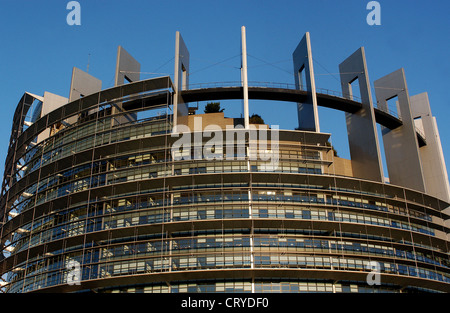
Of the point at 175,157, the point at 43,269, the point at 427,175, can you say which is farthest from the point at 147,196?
the point at 427,175

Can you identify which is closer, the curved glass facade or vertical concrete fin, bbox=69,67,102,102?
the curved glass facade

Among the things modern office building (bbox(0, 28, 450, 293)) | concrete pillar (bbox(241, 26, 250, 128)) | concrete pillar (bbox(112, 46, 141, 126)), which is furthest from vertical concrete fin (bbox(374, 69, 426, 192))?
concrete pillar (bbox(112, 46, 141, 126))

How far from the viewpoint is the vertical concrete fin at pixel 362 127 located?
54.4m

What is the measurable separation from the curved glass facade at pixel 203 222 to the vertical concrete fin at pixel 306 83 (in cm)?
358

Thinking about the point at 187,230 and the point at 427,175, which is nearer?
Answer: the point at 187,230

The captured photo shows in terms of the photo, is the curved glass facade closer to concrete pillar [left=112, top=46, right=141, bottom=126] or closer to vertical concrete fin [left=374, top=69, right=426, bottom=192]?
concrete pillar [left=112, top=46, right=141, bottom=126]

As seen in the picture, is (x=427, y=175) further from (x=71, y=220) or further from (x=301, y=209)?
(x=71, y=220)

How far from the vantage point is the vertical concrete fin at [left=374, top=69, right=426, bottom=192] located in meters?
58.1

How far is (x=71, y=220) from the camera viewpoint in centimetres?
5088

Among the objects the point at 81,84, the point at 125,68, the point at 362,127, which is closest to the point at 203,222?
the point at 362,127

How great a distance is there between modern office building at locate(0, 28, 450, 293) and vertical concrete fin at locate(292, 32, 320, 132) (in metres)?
0.23

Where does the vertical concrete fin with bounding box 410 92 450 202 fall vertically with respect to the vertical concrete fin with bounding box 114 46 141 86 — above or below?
below

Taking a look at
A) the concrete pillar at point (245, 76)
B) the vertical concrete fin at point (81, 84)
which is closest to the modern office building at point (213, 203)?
the concrete pillar at point (245, 76)
